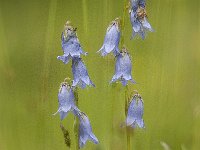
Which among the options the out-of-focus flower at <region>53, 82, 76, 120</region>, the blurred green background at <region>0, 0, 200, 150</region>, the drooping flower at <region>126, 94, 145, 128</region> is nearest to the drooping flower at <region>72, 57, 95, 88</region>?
the out-of-focus flower at <region>53, 82, 76, 120</region>

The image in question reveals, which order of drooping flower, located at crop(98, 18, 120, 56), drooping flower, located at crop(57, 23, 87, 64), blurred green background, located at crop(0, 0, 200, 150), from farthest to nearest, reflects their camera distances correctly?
blurred green background, located at crop(0, 0, 200, 150) → drooping flower, located at crop(98, 18, 120, 56) → drooping flower, located at crop(57, 23, 87, 64)

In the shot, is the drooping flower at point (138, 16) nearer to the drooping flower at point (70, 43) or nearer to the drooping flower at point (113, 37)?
the drooping flower at point (113, 37)

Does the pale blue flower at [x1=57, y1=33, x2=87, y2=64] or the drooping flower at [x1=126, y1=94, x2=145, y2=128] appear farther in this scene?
the drooping flower at [x1=126, y1=94, x2=145, y2=128]

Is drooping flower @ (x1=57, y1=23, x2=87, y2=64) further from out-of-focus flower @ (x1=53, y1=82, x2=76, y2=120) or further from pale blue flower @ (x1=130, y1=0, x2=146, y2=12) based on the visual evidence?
pale blue flower @ (x1=130, y1=0, x2=146, y2=12)

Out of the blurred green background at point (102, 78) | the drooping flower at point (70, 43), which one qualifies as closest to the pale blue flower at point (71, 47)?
the drooping flower at point (70, 43)

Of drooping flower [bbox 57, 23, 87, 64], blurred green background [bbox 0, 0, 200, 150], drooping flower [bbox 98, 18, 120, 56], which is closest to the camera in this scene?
drooping flower [bbox 57, 23, 87, 64]

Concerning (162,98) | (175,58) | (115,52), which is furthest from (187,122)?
(115,52)

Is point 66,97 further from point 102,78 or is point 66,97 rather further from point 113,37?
point 102,78

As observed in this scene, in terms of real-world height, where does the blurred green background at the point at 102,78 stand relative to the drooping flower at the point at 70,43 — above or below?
above
